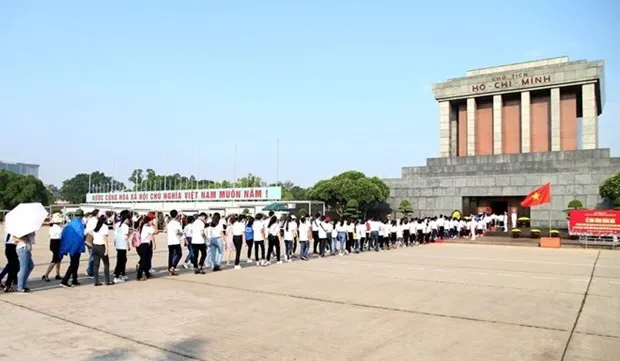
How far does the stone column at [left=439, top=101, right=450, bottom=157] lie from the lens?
39156 mm

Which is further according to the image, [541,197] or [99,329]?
[541,197]

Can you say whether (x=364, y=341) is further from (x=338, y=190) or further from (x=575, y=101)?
(x=575, y=101)

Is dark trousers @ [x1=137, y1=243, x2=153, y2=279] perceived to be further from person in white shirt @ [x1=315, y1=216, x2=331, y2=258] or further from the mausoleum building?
the mausoleum building

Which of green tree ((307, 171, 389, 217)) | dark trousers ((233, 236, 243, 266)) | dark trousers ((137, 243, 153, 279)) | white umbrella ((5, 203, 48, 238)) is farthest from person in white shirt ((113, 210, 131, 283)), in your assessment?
green tree ((307, 171, 389, 217))

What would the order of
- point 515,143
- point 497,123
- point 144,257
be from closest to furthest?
1. point 144,257
2. point 497,123
3. point 515,143

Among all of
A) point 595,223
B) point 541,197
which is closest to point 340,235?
point 595,223

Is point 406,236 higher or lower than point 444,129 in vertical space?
lower

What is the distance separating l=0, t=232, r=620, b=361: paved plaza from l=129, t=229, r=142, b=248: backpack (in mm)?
899

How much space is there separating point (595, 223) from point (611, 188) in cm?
667

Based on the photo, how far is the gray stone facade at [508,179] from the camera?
96.4 feet

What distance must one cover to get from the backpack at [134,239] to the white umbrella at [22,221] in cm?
186

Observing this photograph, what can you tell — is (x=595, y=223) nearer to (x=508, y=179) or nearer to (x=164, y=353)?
(x=508, y=179)

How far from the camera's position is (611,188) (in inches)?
1043

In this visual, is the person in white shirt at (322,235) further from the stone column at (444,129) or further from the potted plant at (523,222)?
the stone column at (444,129)
